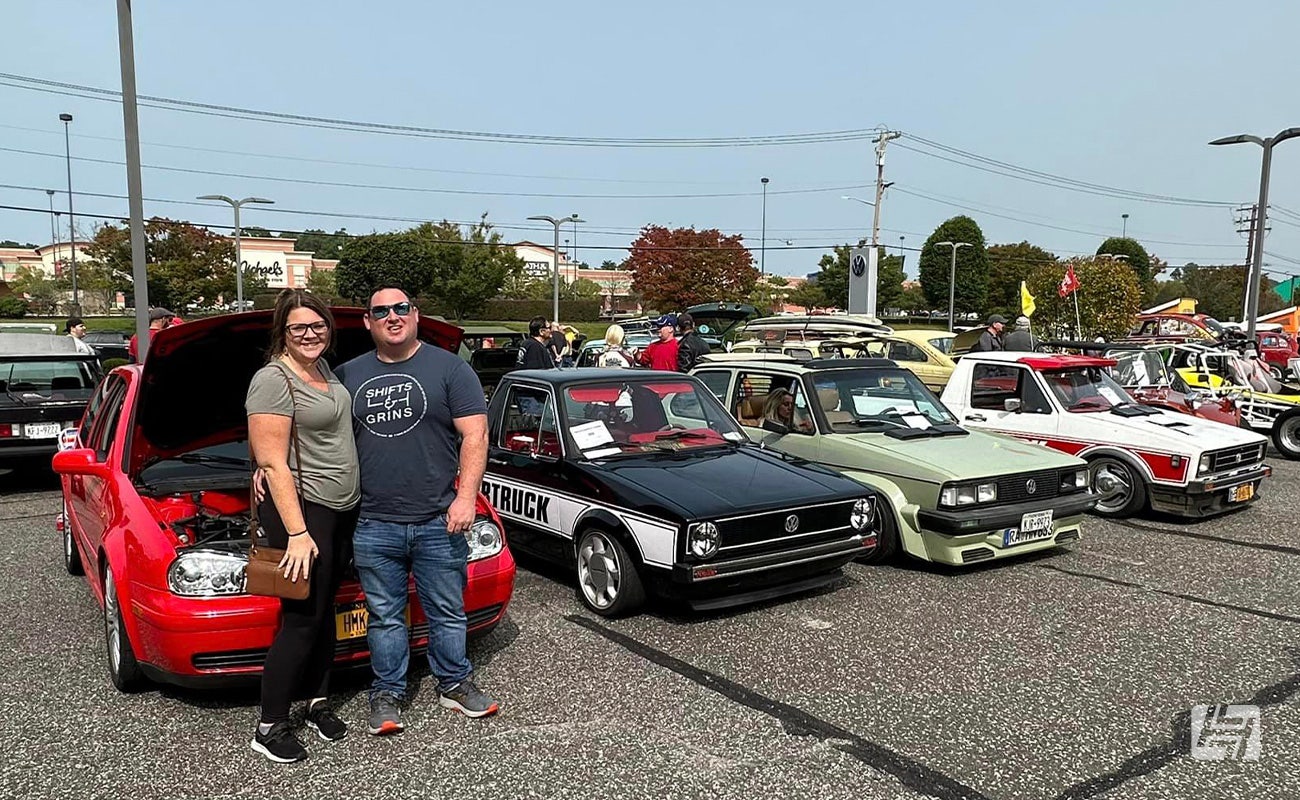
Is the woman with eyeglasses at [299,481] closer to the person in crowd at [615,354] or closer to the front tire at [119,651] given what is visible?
the front tire at [119,651]

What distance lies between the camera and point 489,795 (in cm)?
342

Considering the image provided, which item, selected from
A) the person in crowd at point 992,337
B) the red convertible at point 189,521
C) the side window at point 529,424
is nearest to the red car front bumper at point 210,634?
the red convertible at point 189,521

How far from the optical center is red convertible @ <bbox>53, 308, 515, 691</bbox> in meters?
3.86

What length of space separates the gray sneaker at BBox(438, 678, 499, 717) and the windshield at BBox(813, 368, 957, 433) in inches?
159

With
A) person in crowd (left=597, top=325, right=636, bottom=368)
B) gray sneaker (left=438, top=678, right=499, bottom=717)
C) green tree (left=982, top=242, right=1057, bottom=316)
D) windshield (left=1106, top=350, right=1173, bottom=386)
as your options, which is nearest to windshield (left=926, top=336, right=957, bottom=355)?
windshield (left=1106, top=350, right=1173, bottom=386)

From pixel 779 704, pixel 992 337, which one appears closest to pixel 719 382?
pixel 779 704

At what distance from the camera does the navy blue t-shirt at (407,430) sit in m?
3.71

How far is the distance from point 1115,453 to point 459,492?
22.5 feet

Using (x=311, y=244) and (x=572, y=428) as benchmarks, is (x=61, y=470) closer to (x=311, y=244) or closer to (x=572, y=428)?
(x=572, y=428)

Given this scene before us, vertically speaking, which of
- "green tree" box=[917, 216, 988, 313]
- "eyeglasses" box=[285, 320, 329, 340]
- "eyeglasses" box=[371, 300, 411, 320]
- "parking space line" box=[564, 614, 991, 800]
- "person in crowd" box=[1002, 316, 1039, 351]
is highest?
"green tree" box=[917, 216, 988, 313]

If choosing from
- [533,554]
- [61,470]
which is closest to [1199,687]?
[533,554]

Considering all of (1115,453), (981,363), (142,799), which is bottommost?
(142,799)

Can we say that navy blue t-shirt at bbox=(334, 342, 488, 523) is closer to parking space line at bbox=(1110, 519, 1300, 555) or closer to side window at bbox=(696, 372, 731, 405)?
side window at bbox=(696, 372, 731, 405)
